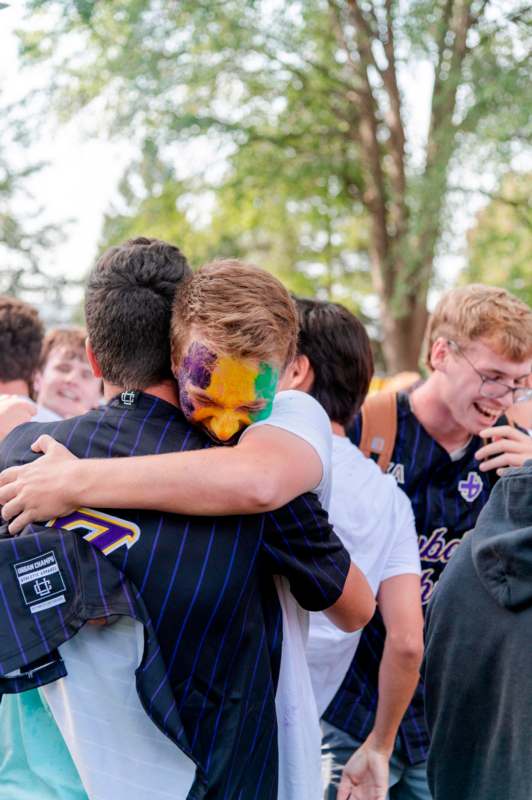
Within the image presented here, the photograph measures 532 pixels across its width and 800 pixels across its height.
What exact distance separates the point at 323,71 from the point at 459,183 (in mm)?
2964

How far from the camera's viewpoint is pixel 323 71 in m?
13.4

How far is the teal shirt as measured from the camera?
1.78 meters

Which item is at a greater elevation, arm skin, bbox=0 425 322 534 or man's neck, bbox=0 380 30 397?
arm skin, bbox=0 425 322 534

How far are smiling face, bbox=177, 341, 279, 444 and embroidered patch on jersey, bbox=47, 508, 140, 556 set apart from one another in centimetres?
29

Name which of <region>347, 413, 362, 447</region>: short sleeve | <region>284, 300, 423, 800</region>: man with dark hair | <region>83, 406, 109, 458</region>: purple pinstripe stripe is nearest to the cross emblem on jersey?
<region>347, 413, 362, 447</region>: short sleeve

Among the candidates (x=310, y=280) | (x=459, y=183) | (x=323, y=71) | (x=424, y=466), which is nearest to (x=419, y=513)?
(x=424, y=466)

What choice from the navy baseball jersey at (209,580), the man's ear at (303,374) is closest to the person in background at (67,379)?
the man's ear at (303,374)

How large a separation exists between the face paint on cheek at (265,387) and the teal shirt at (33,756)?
0.75 metres

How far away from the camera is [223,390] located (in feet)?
6.17

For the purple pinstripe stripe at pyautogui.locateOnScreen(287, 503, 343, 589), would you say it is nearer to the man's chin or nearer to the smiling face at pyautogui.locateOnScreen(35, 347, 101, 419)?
the man's chin

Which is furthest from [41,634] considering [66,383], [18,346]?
[66,383]

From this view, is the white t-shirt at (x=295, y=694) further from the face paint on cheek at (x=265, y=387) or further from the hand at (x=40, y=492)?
the hand at (x=40, y=492)

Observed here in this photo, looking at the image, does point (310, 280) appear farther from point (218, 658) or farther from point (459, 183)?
point (218, 658)

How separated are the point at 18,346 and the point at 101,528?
6.33ft
